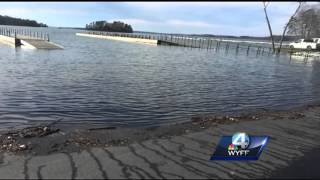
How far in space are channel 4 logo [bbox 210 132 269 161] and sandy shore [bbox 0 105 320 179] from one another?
0.18 m

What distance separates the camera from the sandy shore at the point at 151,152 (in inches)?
331

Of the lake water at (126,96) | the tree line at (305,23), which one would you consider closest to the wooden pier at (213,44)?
the tree line at (305,23)

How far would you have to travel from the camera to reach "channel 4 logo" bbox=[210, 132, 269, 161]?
851 cm

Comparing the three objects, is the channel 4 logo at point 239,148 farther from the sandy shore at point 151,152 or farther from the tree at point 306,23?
the tree at point 306,23

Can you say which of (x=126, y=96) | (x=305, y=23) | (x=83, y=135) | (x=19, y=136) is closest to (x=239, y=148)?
(x=83, y=135)

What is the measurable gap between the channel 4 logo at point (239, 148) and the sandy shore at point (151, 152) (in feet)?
0.57

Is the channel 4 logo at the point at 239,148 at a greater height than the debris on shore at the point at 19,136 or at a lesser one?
greater

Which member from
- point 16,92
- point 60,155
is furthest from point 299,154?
point 16,92

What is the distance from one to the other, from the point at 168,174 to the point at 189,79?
19920mm

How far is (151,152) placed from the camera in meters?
9.74

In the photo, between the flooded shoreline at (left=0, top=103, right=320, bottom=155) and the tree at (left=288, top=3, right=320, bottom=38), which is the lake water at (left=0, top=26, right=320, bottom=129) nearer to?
the flooded shoreline at (left=0, top=103, right=320, bottom=155)

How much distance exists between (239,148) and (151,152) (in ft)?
6.97

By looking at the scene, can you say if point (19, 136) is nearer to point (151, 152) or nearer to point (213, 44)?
point (151, 152)

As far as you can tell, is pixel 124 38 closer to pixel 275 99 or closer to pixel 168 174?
pixel 275 99
